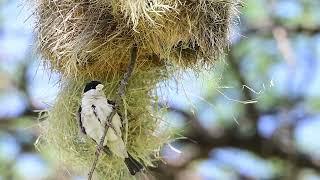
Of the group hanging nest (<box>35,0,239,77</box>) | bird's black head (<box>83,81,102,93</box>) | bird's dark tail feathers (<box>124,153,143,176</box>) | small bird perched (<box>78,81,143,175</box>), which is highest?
hanging nest (<box>35,0,239,77</box>)

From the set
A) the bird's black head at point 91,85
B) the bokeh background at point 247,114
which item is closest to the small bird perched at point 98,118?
the bird's black head at point 91,85

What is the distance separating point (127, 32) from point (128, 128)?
0.74ft

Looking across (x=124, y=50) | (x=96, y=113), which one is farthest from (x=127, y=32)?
(x=96, y=113)

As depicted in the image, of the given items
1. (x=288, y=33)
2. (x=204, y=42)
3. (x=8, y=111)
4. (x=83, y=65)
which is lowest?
(x=8, y=111)

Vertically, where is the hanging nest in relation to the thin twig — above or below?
above

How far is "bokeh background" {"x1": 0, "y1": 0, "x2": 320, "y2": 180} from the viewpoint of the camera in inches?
103

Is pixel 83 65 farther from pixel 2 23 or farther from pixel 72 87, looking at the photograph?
pixel 2 23

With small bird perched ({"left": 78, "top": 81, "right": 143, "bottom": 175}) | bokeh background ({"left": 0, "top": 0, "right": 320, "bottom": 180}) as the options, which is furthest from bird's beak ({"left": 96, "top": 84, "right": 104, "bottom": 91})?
bokeh background ({"left": 0, "top": 0, "right": 320, "bottom": 180})

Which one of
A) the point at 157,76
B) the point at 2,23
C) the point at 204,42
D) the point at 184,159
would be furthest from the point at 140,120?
the point at 2,23

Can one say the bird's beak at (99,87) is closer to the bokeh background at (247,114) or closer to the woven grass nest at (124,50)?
the woven grass nest at (124,50)

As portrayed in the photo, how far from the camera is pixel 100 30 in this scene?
4.78ft

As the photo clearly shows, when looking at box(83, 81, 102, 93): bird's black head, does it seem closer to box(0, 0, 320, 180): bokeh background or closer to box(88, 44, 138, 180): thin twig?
box(88, 44, 138, 180): thin twig

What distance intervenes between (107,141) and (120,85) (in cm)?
12

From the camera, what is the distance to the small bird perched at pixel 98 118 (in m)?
1.43
